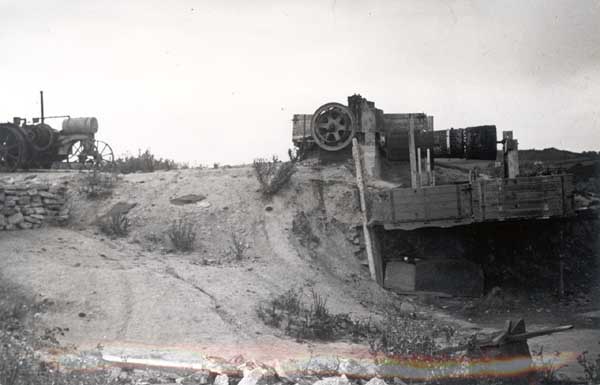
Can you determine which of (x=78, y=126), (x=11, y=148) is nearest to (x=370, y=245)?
(x=78, y=126)

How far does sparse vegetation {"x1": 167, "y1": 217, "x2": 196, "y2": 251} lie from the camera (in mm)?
13070

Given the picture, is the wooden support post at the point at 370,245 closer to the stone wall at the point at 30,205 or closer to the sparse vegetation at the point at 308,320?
the sparse vegetation at the point at 308,320

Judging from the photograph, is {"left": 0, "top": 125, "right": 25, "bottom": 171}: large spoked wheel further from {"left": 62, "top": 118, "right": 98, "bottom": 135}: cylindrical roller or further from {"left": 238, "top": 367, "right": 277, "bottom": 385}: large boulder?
{"left": 238, "top": 367, "right": 277, "bottom": 385}: large boulder

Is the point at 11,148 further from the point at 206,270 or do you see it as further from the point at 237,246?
the point at 206,270

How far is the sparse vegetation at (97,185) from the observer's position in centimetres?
1482

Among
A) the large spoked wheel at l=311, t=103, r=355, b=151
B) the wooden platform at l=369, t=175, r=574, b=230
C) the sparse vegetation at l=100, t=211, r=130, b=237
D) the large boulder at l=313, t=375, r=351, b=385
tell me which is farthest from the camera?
the large spoked wheel at l=311, t=103, r=355, b=151

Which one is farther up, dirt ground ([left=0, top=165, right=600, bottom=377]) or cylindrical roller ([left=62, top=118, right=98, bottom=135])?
cylindrical roller ([left=62, top=118, right=98, bottom=135])

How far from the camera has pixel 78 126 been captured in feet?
Result: 59.9

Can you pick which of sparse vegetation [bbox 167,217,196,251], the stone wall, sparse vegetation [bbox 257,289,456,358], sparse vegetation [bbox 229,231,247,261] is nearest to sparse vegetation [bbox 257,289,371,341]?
sparse vegetation [bbox 257,289,456,358]

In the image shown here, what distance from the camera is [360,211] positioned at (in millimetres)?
14500

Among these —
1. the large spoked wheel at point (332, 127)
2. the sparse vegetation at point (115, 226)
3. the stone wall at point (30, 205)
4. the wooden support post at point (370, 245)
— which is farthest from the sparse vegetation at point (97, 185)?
the wooden support post at point (370, 245)

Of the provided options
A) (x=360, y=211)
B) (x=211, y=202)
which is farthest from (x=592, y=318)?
(x=211, y=202)

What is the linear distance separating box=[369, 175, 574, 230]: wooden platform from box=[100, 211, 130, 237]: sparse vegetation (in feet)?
17.3

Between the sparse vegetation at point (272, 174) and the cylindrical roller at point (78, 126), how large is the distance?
17.9 feet
